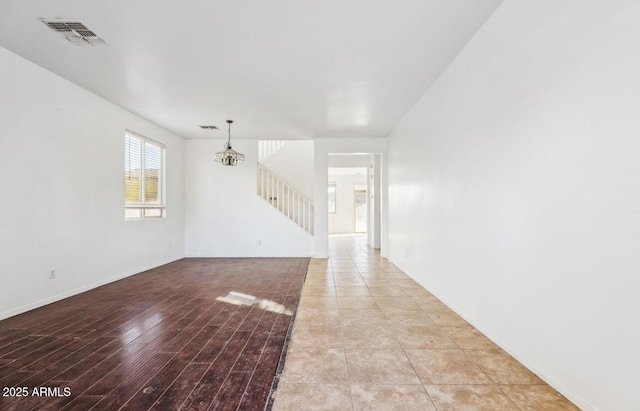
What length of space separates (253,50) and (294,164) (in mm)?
5602

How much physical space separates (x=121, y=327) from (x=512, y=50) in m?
4.03

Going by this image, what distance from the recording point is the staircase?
720cm

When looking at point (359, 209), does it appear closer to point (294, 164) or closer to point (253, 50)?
point (294, 164)

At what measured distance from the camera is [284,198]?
743cm

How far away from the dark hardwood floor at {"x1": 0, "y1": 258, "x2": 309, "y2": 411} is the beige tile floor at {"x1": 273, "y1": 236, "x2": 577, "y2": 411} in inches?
9.2

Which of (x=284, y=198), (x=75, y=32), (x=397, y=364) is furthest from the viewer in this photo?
(x=284, y=198)

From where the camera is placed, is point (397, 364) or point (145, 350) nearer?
point (397, 364)

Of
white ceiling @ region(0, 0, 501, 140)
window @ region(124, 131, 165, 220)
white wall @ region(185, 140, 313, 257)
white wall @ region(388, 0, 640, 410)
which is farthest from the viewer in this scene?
white wall @ region(185, 140, 313, 257)

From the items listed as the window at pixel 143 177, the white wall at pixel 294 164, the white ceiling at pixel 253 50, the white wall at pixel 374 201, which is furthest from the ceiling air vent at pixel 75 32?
the white wall at pixel 374 201

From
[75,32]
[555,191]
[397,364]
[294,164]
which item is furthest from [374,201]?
[75,32]

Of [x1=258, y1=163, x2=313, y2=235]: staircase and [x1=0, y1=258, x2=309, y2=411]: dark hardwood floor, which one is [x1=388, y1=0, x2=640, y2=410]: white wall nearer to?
[x1=0, y1=258, x2=309, y2=411]: dark hardwood floor

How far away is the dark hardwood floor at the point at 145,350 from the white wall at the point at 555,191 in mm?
1755

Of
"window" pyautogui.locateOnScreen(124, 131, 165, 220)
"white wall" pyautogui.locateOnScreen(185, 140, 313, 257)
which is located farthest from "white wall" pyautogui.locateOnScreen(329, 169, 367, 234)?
"window" pyautogui.locateOnScreen(124, 131, 165, 220)

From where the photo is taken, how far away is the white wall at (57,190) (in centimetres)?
307
